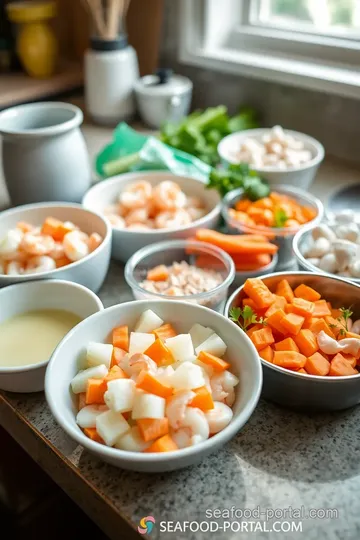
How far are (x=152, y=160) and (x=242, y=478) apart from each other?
2.43 ft

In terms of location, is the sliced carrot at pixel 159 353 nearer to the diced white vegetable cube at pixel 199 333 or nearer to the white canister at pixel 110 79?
the diced white vegetable cube at pixel 199 333

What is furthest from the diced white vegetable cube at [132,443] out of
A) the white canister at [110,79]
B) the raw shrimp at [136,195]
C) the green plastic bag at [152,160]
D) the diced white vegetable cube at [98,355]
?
the white canister at [110,79]

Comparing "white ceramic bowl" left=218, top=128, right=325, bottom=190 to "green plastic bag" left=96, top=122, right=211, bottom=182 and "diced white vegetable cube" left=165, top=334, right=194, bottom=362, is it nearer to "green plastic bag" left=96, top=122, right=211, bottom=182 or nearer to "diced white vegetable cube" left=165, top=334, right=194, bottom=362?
"green plastic bag" left=96, top=122, right=211, bottom=182

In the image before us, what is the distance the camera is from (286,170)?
1.12 metres

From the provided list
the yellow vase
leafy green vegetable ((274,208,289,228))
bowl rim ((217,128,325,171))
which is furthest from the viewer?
the yellow vase

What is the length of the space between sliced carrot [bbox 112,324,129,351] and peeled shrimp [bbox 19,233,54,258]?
0.71 ft

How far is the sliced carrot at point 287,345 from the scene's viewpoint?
0.70m

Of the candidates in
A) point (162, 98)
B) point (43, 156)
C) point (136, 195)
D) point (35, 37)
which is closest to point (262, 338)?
point (136, 195)

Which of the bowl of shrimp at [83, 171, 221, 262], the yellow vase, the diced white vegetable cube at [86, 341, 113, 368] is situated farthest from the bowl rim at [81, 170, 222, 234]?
the yellow vase

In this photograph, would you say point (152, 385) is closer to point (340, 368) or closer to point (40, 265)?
point (340, 368)

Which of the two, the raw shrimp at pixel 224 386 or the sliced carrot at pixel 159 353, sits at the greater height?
the sliced carrot at pixel 159 353

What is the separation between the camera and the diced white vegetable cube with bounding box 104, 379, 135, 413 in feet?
1.99

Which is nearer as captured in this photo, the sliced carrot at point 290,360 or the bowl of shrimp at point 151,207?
the sliced carrot at point 290,360

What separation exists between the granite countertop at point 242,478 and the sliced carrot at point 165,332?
0.48ft
